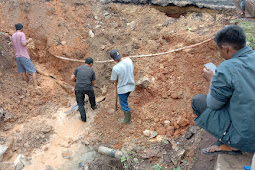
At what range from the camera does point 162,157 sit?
4.08 metres

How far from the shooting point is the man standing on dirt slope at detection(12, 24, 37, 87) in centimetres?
590

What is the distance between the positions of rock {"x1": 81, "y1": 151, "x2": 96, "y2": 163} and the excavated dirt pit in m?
0.05

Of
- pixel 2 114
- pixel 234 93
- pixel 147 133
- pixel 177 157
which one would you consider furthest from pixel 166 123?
pixel 2 114

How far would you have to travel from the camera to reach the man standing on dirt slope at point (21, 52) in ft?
19.4

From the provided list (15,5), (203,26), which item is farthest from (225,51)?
(15,5)

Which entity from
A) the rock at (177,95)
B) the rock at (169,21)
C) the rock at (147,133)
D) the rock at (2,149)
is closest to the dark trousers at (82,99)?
the rock at (147,133)

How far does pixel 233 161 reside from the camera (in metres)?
2.97

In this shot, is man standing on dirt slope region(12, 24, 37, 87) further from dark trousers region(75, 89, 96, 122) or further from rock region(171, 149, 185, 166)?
rock region(171, 149, 185, 166)

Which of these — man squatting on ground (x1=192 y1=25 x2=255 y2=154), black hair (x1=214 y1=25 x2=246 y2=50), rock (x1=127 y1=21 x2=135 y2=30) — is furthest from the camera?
rock (x1=127 y1=21 x2=135 y2=30)

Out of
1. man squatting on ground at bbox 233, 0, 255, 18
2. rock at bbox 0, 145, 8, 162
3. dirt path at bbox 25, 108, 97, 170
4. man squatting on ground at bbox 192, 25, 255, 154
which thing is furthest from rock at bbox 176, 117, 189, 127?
man squatting on ground at bbox 233, 0, 255, 18

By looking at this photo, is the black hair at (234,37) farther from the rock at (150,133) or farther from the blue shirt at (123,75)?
the rock at (150,133)

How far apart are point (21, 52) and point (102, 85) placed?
2371mm

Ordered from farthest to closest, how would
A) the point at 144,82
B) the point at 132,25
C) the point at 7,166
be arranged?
the point at 132,25 → the point at 144,82 → the point at 7,166

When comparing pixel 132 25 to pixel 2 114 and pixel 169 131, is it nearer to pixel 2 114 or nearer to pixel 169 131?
pixel 169 131
